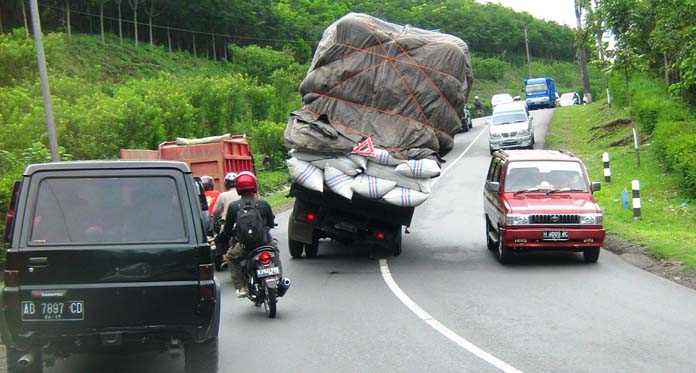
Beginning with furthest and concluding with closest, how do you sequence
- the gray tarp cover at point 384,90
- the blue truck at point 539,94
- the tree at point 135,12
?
the tree at point 135,12 < the blue truck at point 539,94 < the gray tarp cover at point 384,90

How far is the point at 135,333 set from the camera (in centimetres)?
716

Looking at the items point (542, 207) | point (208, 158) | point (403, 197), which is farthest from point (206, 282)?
point (208, 158)

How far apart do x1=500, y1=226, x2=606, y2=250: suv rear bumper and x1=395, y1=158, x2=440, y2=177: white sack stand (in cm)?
162

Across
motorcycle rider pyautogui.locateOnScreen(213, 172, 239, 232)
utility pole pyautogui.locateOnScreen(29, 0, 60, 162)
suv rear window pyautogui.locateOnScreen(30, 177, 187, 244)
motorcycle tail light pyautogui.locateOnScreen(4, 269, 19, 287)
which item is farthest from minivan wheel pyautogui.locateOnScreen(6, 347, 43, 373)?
utility pole pyautogui.locateOnScreen(29, 0, 60, 162)

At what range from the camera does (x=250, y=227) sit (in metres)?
10.8

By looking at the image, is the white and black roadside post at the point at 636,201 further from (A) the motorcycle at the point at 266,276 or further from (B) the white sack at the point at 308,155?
(A) the motorcycle at the point at 266,276

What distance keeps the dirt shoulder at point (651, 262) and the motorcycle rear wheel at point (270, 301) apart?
6349 millimetres

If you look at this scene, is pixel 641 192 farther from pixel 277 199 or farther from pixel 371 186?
pixel 277 199

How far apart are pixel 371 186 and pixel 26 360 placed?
26.6 ft

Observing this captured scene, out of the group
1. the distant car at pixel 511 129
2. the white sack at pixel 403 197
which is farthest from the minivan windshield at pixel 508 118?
the white sack at pixel 403 197

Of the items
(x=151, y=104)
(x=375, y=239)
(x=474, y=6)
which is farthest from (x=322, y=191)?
(x=474, y=6)

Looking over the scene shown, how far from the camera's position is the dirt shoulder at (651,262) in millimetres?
13875

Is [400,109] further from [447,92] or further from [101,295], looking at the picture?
[101,295]

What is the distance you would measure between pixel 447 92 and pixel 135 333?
9609mm
